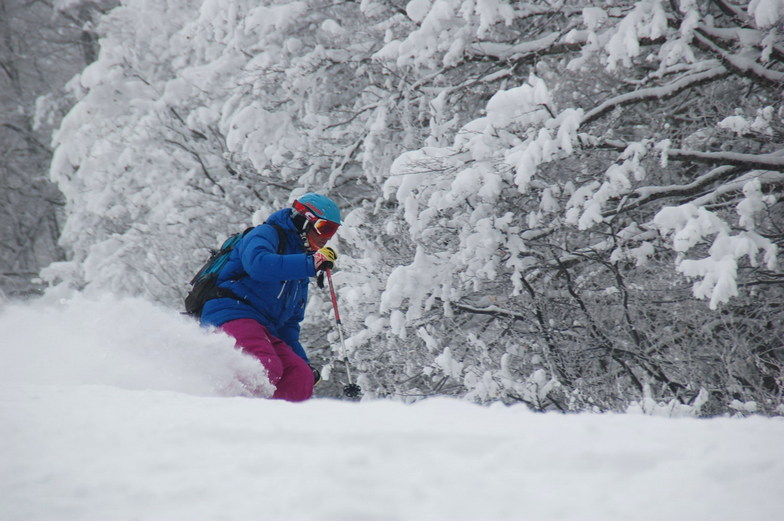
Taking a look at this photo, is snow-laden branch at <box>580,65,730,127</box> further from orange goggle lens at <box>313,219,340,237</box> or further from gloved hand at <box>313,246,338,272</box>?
gloved hand at <box>313,246,338,272</box>

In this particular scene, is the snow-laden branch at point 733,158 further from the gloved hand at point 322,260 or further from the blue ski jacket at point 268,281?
the blue ski jacket at point 268,281

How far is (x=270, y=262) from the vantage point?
418 centimetres

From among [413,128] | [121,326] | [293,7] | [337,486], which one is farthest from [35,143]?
[337,486]

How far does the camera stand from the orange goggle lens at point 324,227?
14.9 feet

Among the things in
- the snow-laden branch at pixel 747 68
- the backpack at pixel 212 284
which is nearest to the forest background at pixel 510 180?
the snow-laden branch at pixel 747 68

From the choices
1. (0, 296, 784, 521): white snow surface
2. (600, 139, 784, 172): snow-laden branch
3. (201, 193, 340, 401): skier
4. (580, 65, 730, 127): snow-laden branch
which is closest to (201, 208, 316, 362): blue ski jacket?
(201, 193, 340, 401): skier

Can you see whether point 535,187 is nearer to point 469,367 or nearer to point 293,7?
Result: point 469,367

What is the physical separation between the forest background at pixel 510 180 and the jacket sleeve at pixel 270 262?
1466 mm

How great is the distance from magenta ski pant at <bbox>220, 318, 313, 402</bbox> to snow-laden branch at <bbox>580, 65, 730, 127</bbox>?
9.50 feet

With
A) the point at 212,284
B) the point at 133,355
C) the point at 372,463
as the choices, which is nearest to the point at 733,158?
the point at 212,284

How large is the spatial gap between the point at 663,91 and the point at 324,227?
2.88 metres

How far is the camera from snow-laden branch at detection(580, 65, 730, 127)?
5.12 meters

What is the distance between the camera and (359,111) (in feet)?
26.5

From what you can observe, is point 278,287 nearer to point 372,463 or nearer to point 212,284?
point 212,284
